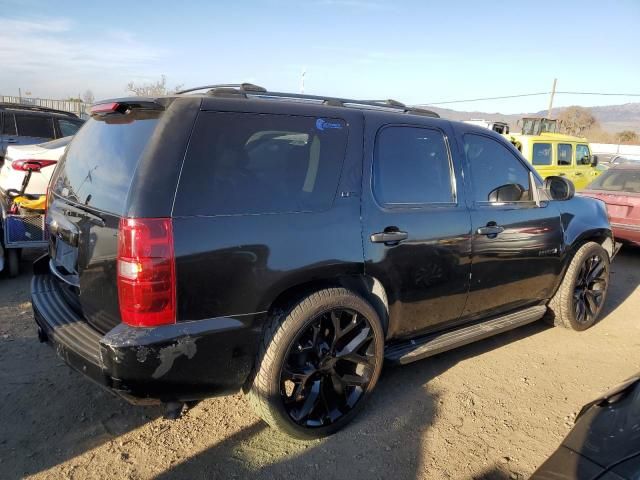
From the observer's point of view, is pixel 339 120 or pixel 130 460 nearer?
pixel 130 460

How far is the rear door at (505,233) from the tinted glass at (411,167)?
28 centimetres

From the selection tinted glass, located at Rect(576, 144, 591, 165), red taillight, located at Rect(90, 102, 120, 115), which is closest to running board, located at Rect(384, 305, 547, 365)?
red taillight, located at Rect(90, 102, 120, 115)

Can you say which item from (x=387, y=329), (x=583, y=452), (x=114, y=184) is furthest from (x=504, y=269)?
(x=114, y=184)

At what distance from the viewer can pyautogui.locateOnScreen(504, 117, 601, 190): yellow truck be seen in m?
11.2

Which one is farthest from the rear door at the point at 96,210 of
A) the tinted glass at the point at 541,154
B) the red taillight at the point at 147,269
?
the tinted glass at the point at 541,154

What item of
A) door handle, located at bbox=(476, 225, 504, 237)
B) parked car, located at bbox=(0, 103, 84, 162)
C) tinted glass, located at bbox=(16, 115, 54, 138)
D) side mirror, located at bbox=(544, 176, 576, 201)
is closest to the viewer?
door handle, located at bbox=(476, 225, 504, 237)

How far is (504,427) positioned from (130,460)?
2.18 metres

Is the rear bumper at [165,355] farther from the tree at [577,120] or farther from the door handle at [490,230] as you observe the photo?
the tree at [577,120]

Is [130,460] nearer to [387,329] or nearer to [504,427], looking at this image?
[387,329]

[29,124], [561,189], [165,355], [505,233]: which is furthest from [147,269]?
[29,124]

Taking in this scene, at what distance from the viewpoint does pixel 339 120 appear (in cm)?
297

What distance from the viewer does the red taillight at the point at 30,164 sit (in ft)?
17.3

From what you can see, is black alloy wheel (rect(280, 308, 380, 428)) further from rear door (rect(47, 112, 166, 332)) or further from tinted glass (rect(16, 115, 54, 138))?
tinted glass (rect(16, 115, 54, 138))

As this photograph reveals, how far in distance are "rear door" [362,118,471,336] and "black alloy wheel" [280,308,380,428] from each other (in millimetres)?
302
